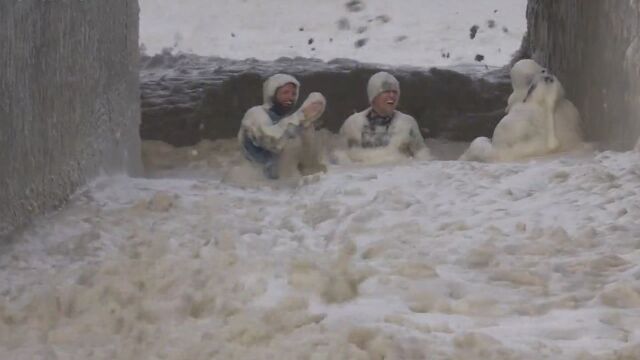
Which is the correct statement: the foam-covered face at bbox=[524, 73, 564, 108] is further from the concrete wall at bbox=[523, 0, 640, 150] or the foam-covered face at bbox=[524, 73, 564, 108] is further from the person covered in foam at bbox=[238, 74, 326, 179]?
the person covered in foam at bbox=[238, 74, 326, 179]

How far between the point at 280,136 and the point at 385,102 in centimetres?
39

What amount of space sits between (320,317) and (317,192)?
122 centimetres

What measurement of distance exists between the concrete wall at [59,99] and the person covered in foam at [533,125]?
3.97 ft

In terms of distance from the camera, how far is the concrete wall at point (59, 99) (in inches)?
124

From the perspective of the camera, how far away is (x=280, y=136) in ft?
14.3

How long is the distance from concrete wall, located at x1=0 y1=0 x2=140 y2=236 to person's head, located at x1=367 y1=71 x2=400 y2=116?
87 cm

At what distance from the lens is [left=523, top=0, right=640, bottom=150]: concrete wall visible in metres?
3.83

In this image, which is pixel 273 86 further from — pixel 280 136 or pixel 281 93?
pixel 280 136

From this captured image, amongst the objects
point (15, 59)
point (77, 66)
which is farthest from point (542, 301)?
point (77, 66)

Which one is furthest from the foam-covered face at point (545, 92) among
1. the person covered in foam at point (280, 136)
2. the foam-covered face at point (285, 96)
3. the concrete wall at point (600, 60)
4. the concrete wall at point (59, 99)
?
the concrete wall at point (59, 99)

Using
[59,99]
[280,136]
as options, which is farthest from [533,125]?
[59,99]

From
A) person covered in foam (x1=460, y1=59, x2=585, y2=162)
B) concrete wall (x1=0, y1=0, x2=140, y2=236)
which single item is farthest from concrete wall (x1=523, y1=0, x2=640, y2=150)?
concrete wall (x1=0, y1=0, x2=140, y2=236)

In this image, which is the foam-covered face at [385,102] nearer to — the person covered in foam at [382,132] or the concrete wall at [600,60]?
the person covered in foam at [382,132]

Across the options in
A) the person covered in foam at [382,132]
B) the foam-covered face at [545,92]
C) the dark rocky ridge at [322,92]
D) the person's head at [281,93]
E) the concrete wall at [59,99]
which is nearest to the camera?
the concrete wall at [59,99]
